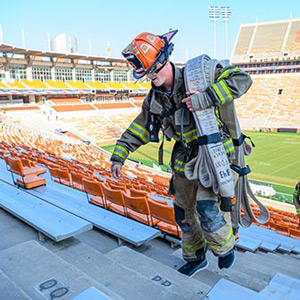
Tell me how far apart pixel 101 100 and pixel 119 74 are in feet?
26.3

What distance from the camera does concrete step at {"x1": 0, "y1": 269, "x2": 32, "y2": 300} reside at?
187 cm

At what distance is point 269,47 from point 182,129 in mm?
54958

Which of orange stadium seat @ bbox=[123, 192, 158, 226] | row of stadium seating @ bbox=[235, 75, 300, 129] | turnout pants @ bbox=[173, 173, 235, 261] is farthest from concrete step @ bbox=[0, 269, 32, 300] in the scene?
row of stadium seating @ bbox=[235, 75, 300, 129]

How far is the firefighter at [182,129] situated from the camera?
2100 mm

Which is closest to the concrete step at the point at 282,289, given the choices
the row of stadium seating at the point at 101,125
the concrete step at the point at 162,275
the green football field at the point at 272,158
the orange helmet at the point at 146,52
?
the concrete step at the point at 162,275

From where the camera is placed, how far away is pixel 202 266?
2.81 m

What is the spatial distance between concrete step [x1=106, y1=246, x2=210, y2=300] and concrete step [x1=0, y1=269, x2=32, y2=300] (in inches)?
Answer: 40.2

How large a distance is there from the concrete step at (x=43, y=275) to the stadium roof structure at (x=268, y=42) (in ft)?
171

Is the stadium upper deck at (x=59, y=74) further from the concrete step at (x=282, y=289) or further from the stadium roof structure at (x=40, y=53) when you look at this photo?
the concrete step at (x=282, y=289)

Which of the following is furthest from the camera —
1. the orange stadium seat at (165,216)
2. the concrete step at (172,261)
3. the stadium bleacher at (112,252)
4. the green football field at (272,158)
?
the green football field at (272,158)

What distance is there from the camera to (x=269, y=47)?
5072 centimetres

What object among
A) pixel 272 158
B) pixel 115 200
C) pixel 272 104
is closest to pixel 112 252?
pixel 115 200

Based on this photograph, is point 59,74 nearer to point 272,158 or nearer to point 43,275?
point 272,158

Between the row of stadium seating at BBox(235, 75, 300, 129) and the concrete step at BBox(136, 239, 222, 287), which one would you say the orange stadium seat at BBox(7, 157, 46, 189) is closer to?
the concrete step at BBox(136, 239, 222, 287)
